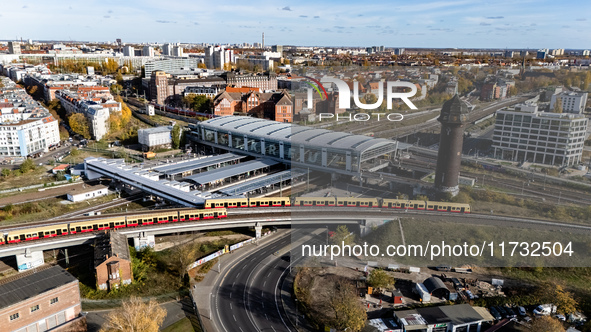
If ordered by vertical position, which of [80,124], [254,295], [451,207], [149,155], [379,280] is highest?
[80,124]

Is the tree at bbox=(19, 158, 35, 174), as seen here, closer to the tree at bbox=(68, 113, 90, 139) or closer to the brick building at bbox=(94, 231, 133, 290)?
the tree at bbox=(68, 113, 90, 139)

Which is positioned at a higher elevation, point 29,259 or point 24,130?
point 24,130

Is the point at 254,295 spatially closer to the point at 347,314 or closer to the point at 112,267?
the point at 347,314

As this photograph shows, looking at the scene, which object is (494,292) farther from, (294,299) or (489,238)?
(294,299)

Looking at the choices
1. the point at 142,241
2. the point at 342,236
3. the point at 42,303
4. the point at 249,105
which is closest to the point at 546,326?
the point at 342,236

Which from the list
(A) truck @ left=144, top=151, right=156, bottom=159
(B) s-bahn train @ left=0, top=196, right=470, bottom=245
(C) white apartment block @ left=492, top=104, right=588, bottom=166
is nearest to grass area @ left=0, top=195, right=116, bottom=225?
(B) s-bahn train @ left=0, top=196, right=470, bottom=245

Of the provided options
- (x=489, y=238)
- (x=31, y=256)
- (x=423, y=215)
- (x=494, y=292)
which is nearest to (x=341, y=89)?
(x=423, y=215)
